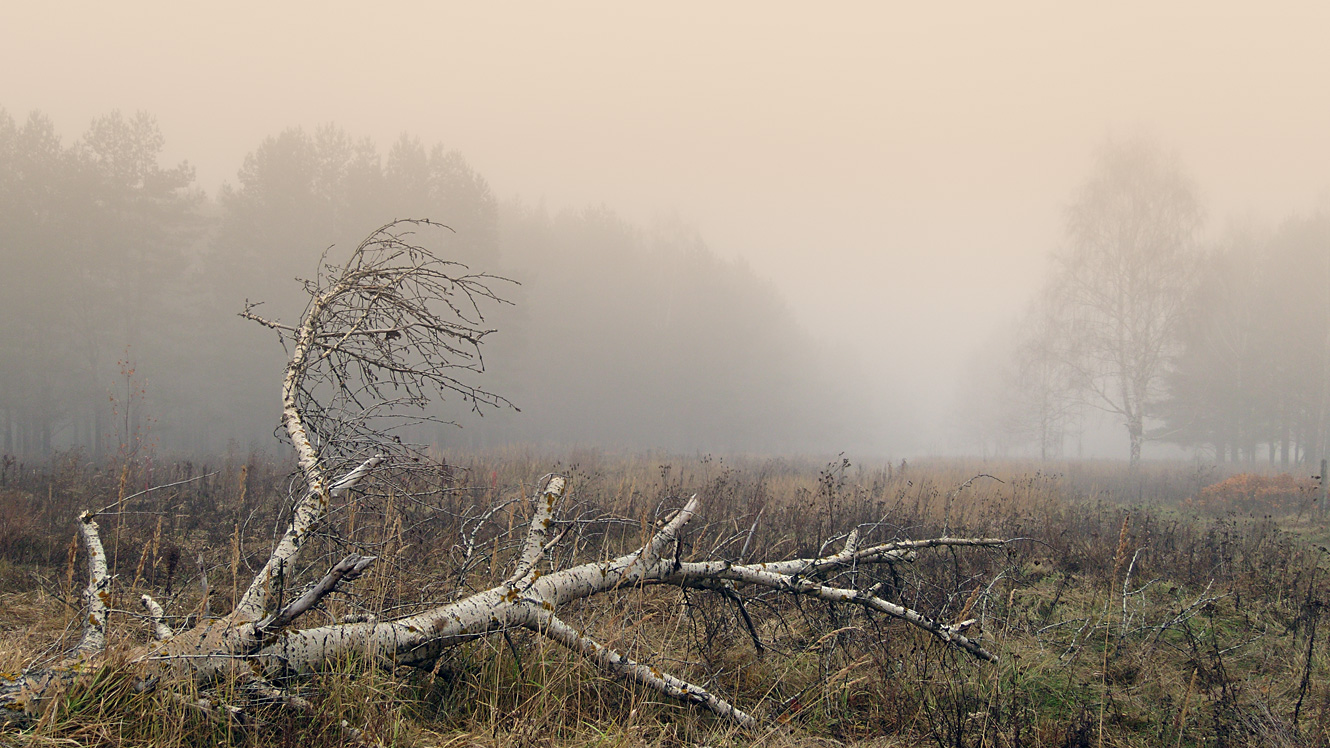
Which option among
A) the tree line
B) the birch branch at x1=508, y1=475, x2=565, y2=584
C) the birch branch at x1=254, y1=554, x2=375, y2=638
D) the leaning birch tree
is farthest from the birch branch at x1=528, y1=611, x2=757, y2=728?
the tree line

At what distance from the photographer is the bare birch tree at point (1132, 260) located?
21109 millimetres

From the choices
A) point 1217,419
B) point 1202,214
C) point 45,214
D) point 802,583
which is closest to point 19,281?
point 45,214

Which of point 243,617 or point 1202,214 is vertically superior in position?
point 1202,214

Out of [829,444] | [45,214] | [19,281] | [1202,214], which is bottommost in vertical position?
[829,444]

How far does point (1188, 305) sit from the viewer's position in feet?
70.1

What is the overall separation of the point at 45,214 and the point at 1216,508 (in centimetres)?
3041

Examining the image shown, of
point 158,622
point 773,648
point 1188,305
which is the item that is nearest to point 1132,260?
point 1188,305

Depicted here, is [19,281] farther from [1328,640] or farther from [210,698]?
[1328,640]

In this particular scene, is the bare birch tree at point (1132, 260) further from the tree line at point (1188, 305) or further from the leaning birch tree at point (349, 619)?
A: the leaning birch tree at point (349, 619)

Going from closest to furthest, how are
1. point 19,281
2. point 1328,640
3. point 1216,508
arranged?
point 1328,640 < point 1216,508 < point 19,281

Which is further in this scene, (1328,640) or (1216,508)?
(1216,508)

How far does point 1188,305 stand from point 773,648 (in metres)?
25.1

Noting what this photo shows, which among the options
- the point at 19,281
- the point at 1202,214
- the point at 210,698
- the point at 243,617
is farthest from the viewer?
the point at 1202,214

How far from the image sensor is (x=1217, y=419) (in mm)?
25516
